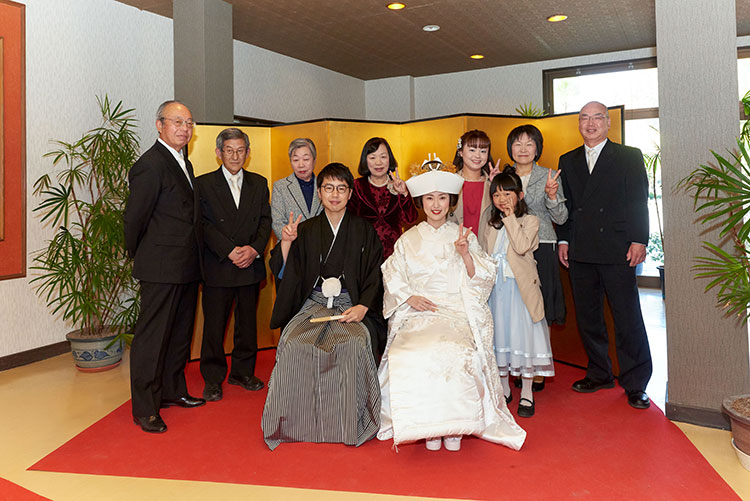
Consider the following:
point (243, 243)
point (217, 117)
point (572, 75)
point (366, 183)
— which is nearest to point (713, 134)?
point (366, 183)

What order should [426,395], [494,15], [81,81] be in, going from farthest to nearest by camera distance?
1. [494,15]
2. [81,81]
3. [426,395]

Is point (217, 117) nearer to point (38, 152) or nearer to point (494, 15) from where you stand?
point (38, 152)

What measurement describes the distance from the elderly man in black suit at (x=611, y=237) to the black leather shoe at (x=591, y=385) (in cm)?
15

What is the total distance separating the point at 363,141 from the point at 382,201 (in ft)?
3.70

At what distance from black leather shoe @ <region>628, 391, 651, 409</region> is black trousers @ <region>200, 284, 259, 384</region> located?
Answer: 91.1 inches

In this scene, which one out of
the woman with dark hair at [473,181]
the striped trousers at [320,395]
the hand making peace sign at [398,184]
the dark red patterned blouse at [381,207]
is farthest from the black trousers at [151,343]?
the woman with dark hair at [473,181]

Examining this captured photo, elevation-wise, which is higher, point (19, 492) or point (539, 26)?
point (539, 26)

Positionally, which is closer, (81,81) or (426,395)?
(426,395)

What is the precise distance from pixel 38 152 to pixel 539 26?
496cm

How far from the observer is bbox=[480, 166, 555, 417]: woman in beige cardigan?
316cm

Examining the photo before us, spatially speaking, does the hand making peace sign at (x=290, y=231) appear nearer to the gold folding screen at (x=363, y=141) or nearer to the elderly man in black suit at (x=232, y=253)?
the elderly man in black suit at (x=232, y=253)

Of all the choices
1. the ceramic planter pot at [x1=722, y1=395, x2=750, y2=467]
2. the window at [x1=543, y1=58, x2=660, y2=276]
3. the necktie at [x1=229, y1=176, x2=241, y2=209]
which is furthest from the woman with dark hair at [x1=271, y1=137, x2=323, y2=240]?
the window at [x1=543, y1=58, x2=660, y2=276]

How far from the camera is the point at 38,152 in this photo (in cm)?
443

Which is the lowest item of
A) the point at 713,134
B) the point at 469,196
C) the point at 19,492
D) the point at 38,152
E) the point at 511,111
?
the point at 19,492
